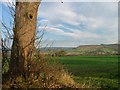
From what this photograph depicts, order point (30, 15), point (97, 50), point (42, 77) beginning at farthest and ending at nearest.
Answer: point (97, 50) < point (30, 15) < point (42, 77)

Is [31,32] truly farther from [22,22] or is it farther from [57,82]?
[57,82]

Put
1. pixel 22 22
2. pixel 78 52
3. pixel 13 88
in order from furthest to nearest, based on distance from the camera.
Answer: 1. pixel 78 52
2. pixel 22 22
3. pixel 13 88

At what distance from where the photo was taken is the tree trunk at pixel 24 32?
13203mm

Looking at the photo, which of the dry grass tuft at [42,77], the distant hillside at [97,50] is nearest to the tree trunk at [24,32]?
the dry grass tuft at [42,77]

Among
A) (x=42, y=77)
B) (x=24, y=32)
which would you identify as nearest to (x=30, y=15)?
(x=24, y=32)

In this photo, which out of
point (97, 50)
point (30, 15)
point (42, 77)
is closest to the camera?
point (42, 77)

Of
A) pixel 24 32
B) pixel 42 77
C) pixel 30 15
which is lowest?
pixel 42 77

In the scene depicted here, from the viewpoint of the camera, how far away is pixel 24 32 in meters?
13.3

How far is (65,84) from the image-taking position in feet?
43.7

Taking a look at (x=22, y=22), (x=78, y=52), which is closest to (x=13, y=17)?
(x=22, y=22)

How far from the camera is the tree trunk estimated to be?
1320 cm

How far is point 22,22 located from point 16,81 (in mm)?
2380

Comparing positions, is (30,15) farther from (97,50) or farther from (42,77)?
(97,50)

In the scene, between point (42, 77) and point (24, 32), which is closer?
point (42, 77)
